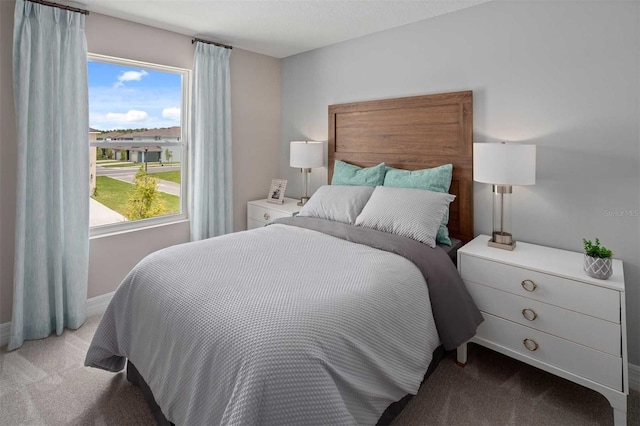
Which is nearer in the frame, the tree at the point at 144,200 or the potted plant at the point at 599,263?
the potted plant at the point at 599,263

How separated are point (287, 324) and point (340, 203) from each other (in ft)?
5.21

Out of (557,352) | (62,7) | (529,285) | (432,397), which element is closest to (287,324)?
(432,397)

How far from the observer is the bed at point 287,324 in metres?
1.16

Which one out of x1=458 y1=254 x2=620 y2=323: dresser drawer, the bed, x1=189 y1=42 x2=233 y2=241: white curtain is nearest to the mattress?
the bed

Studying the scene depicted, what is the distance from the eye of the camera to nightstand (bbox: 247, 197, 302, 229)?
11.6ft

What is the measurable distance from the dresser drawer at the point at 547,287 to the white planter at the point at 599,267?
7cm

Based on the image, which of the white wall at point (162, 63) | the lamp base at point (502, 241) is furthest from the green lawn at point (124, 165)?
the lamp base at point (502, 241)

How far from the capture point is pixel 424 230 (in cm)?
224

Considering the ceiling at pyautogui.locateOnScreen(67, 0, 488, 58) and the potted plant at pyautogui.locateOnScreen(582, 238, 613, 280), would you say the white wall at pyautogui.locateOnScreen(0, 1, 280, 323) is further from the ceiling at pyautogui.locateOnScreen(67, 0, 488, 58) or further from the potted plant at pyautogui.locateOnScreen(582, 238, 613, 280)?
the potted plant at pyautogui.locateOnScreen(582, 238, 613, 280)

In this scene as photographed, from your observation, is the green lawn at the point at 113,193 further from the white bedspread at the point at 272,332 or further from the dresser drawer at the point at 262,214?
the white bedspread at the point at 272,332

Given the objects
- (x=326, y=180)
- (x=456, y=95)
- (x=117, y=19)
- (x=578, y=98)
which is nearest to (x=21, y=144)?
(x=117, y=19)

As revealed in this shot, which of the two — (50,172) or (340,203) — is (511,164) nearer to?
(340,203)

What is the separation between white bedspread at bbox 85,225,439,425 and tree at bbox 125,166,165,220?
5.02 feet

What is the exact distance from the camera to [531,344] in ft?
6.41
